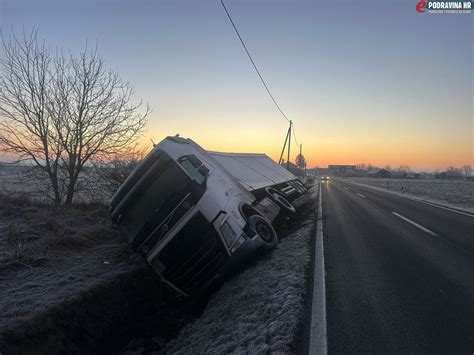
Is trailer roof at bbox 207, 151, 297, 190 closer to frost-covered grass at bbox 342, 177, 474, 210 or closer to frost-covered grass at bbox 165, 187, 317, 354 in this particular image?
frost-covered grass at bbox 165, 187, 317, 354

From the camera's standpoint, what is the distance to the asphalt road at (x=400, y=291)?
3221mm

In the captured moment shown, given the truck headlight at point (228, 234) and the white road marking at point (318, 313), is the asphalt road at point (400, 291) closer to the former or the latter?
the white road marking at point (318, 313)

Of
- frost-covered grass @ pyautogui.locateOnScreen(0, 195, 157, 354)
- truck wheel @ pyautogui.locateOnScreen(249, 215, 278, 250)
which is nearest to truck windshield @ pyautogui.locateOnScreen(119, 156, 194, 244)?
frost-covered grass @ pyautogui.locateOnScreen(0, 195, 157, 354)

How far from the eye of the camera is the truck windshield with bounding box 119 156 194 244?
5.18 m

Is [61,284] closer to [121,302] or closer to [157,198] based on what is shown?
[121,302]

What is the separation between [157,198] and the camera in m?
5.32

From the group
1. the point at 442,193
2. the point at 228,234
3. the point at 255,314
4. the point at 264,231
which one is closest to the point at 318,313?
the point at 255,314

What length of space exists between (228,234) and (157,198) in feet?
4.32

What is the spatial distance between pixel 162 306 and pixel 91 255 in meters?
2.02

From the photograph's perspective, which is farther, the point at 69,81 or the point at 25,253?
the point at 69,81

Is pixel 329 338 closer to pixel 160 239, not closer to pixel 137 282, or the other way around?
pixel 160 239

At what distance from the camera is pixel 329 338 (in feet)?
10.8

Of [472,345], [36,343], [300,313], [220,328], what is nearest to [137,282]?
[36,343]

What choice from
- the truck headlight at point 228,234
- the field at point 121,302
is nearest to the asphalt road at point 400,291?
the field at point 121,302
